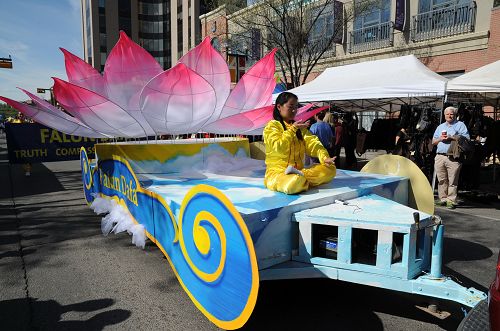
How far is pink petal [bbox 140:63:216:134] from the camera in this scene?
3.16 m

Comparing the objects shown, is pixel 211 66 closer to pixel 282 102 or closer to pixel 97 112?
pixel 282 102

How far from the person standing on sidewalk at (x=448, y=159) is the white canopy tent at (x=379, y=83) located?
0.71 meters

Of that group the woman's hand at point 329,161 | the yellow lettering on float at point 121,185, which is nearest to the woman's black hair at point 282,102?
the woman's hand at point 329,161

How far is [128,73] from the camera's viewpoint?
3674 mm

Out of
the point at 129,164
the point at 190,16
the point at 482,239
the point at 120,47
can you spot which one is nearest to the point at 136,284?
the point at 129,164

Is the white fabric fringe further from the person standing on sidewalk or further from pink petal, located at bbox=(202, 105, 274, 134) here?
the person standing on sidewalk

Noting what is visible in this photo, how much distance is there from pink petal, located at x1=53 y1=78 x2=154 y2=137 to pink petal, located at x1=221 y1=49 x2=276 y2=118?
978mm

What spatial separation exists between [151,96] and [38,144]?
813 centimetres

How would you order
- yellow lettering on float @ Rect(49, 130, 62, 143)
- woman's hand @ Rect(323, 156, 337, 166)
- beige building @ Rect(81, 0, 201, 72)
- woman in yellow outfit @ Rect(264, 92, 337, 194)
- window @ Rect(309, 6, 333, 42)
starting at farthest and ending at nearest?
beige building @ Rect(81, 0, 201, 72)
window @ Rect(309, 6, 333, 42)
yellow lettering on float @ Rect(49, 130, 62, 143)
woman's hand @ Rect(323, 156, 337, 166)
woman in yellow outfit @ Rect(264, 92, 337, 194)

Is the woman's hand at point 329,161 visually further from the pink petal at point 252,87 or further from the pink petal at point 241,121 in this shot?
the pink petal at point 252,87

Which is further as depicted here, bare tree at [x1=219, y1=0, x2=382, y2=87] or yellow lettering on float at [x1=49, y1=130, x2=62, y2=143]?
bare tree at [x1=219, y1=0, x2=382, y2=87]

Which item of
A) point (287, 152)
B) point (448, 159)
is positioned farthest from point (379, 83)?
point (287, 152)

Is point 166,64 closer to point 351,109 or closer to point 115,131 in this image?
point 351,109

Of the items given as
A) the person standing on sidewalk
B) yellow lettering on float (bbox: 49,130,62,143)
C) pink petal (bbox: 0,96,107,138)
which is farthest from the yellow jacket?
yellow lettering on float (bbox: 49,130,62,143)
